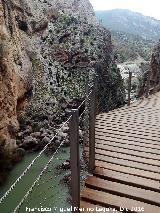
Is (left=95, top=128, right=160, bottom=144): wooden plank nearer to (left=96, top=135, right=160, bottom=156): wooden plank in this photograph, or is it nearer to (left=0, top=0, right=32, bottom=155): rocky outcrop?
(left=96, top=135, right=160, bottom=156): wooden plank

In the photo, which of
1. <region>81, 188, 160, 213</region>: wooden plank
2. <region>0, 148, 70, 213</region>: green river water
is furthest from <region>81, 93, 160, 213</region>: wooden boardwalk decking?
<region>0, 148, 70, 213</region>: green river water

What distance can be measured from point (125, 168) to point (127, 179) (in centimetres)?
37

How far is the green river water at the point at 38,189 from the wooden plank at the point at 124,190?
6147 millimetres

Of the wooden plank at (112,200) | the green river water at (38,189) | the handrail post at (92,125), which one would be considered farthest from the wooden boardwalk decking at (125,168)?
the green river water at (38,189)

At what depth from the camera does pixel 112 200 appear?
4.33m

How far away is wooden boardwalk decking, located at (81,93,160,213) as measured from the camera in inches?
170

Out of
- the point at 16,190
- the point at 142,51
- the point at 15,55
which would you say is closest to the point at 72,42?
the point at 15,55

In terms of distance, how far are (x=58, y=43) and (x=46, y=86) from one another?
5.86 m

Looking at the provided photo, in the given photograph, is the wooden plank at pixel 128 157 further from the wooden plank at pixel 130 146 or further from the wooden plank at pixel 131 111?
the wooden plank at pixel 131 111

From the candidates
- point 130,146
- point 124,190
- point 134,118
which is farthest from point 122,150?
point 134,118

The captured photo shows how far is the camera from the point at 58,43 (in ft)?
102

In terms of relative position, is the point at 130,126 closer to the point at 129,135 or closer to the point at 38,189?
the point at 129,135

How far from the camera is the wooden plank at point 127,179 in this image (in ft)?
15.3

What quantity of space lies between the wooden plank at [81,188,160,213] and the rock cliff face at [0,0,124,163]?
13.2 m
